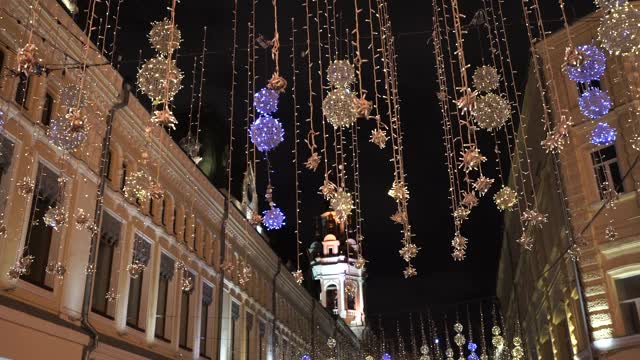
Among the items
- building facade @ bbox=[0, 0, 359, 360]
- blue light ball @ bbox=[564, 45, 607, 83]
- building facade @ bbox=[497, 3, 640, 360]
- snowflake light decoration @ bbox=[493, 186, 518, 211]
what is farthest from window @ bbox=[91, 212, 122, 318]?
blue light ball @ bbox=[564, 45, 607, 83]

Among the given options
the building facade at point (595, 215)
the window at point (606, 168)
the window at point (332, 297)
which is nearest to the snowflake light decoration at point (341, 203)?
the building facade at point (595, 215)

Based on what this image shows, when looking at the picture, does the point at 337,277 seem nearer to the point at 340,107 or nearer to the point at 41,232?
the point at 41,232

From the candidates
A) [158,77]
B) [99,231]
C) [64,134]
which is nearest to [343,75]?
[158,77]

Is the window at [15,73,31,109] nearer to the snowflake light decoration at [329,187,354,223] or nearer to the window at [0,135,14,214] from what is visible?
the window at [0,135,14,214]

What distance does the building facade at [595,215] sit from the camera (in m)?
16.9

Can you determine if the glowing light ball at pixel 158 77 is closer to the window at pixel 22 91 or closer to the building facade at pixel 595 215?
the window at pixel 22 91

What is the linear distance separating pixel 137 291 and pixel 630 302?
13764 millimetres

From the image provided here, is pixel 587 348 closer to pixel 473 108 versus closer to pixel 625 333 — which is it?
pixel 625 333

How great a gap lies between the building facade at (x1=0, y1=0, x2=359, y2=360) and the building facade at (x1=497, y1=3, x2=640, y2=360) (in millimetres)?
9852

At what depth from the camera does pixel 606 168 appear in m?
18.2

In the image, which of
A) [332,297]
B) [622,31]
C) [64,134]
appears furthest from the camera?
[332,297]

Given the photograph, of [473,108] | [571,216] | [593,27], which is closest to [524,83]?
[593,27]

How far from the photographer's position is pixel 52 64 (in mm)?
14578

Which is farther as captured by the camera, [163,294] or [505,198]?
[163,294]
